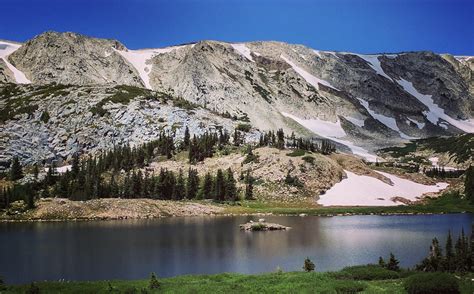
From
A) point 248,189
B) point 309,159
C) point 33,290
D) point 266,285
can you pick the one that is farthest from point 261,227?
point 309,159

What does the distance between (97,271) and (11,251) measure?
2212cm

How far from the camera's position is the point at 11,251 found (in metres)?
67.4

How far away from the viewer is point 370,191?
15562 cm

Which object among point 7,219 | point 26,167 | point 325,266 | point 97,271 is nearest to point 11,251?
point 97,271

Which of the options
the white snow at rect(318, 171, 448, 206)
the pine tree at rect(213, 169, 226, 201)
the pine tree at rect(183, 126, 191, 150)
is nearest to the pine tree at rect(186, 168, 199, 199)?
the pine tree at rect(213, 169, 226, 201)

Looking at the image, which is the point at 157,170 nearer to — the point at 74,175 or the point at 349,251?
the point at 74,175

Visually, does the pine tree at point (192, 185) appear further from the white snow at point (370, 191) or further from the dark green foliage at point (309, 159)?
the white snow at point (370, 191)

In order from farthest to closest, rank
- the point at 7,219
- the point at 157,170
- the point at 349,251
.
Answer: the point at 157,170
the point at 7,219
the point at 349,251

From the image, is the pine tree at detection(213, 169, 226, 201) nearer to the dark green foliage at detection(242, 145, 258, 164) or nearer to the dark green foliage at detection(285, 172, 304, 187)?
the dark green foliage at detection(242, 145, 258, 164)

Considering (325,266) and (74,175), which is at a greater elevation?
(74,175)

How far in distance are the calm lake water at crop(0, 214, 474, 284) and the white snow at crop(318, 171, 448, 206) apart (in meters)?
43.9

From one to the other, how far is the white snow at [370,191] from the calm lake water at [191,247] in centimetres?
4393

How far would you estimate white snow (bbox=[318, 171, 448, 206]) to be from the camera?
147 metres

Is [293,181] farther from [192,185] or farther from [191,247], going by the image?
[191,247]
